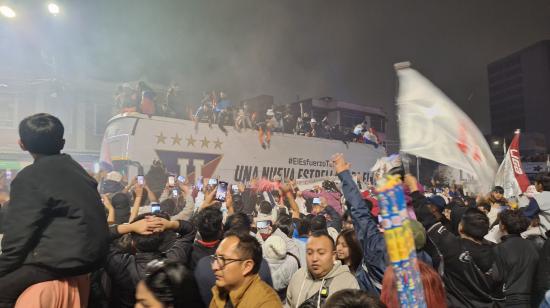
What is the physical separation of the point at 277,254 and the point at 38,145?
1711 mm

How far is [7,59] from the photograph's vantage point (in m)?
12.3

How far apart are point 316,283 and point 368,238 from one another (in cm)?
42

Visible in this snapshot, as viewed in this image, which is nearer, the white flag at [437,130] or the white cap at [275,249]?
the white flag at [437,130]

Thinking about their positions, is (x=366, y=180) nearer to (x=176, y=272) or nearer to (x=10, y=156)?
(x=10, y=156)

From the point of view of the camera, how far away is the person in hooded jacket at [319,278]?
7.45ft

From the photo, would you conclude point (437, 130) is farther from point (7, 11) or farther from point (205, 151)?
point (7, 11)

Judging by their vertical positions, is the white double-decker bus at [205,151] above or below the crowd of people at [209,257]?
above

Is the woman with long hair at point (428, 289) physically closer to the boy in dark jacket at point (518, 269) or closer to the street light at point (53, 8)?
the boy in dark jacket at point (518, 269)

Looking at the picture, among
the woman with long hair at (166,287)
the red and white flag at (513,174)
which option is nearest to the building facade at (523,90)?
the red and white flag at (513,174)

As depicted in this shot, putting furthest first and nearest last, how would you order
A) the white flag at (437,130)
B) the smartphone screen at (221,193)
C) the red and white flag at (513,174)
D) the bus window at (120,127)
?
the bus window at (120,127)
the red and white flag at (513,174)
the smartphone screen at (221,193)
the white flag at (437,130)

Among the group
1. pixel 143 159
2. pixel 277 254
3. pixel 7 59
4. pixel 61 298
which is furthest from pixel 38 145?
pixel 7 59

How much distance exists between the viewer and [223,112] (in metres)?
12.0

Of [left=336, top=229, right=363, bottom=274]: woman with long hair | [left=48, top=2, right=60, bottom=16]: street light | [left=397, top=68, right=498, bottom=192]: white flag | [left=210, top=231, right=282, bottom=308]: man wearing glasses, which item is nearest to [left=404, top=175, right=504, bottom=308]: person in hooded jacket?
[left=397, top=68, right=498, bottom=192]: white flag

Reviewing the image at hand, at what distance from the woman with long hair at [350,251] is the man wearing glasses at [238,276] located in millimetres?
902
